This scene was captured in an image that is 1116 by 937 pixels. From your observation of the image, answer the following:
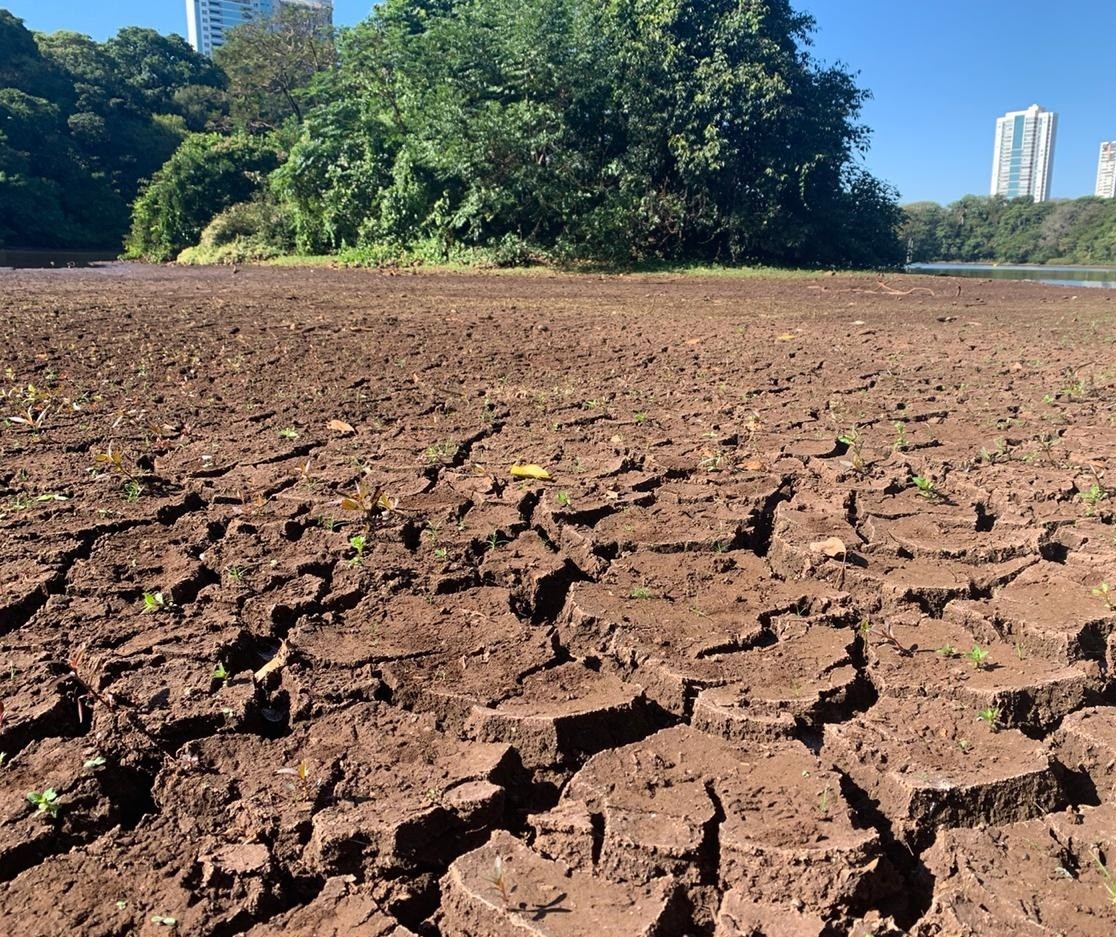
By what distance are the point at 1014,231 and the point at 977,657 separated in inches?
1844

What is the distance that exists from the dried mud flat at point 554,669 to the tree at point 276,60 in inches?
1240

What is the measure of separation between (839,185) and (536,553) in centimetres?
1975

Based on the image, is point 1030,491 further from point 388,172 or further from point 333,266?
point 388,172

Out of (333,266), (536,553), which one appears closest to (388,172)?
(333,266)

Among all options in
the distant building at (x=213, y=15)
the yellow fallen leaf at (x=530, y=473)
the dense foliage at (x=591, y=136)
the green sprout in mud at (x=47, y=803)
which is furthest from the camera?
the distant building at (x=213, y=15)

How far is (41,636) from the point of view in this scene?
2209mm

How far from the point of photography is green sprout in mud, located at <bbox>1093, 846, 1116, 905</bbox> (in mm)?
1440

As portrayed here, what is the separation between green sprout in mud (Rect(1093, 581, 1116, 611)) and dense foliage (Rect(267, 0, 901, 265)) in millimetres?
14599

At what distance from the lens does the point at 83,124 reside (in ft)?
109

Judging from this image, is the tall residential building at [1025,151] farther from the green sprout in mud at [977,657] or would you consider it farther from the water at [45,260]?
the green sprout in mud at [977,657]

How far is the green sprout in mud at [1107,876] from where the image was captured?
144 cm

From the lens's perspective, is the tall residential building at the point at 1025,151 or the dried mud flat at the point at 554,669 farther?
the tall residential building at the point at 1025,151

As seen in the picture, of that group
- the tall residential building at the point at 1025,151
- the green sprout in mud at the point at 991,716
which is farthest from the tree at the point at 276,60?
the tall residential building at the point at 1025,151

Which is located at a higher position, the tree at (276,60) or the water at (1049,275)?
the tree at (276,60)
